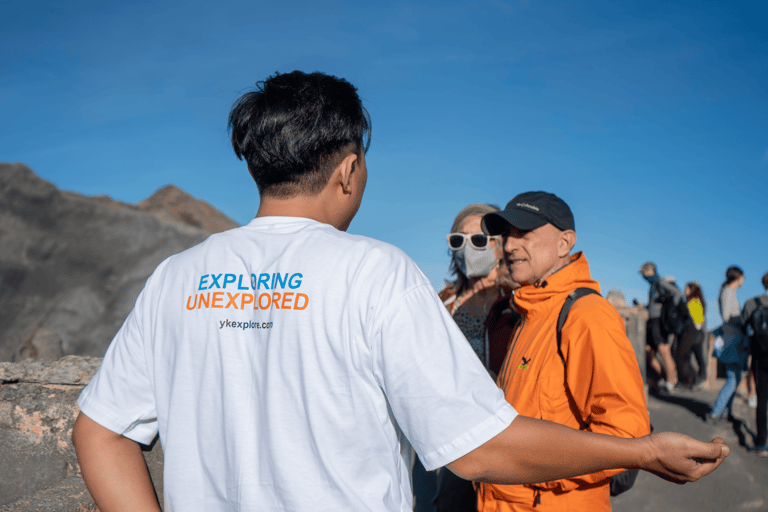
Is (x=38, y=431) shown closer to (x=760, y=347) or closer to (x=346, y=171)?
(x=346, y=171)

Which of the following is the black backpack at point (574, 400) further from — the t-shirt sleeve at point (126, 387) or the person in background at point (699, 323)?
the person in background at point (699, 323)

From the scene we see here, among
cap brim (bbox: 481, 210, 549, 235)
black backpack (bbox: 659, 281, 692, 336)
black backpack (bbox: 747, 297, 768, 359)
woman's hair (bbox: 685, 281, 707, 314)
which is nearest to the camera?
cap brim (bbox: 481, 210, 549, 235)

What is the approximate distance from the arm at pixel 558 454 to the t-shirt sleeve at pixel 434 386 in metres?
0.04

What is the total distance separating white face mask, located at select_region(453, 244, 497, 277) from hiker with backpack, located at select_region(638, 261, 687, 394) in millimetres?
6602

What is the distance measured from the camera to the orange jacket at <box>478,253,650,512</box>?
1.81m

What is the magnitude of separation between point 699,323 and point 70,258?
53.3 ft

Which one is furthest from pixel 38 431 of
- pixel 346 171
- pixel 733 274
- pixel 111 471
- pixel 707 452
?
pixel 733 274

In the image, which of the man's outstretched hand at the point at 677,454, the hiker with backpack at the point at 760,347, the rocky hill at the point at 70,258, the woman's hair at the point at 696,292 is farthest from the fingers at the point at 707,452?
the rocky hill at the point at 70,258

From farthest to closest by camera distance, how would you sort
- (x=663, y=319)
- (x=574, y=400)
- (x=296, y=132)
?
(x=663, y=319) → (x=574, y=400) → (x=296, y=132)

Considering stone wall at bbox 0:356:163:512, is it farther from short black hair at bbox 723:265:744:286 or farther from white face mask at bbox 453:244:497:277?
short black hair at bbox 723:265:744:286

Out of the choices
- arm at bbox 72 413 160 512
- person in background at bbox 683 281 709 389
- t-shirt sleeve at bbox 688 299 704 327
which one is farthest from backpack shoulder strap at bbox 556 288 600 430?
t-shirt sleeve at bbox 688 299 704 327

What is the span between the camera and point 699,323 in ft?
30.3

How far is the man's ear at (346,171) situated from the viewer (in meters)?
1.15

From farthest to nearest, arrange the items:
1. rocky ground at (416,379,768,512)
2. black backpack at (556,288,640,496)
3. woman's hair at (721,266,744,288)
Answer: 1. woman's hair at (721,266,744,288)
2. rocky ground at (416,379,768,512)
3. black backpack at (556,288,640,496)
